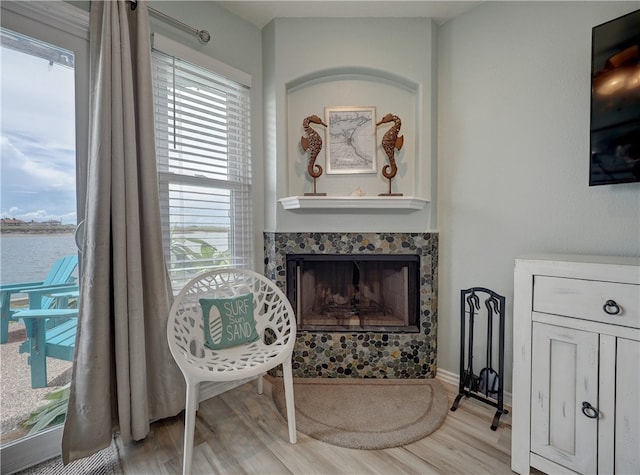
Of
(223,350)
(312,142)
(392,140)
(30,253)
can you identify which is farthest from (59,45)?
(392,140)

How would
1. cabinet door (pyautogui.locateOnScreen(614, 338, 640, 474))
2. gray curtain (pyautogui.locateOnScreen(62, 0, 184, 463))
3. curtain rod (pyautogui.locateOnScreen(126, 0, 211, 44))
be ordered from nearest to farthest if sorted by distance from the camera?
cabinet door (pyautogui.locateOnScreen(614, 338, 640, 474))
gray curtain (pyautogui.locateOnScreen(62, 0, 184, 463))
curtain rod (pyautogui.locateOnScreen(126, 0, 211, 44))

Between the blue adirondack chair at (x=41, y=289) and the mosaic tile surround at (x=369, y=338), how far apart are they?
3.68 feet

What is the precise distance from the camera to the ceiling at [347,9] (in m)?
1.96

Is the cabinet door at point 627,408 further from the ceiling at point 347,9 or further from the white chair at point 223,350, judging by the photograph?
the ceiling at point 347,9

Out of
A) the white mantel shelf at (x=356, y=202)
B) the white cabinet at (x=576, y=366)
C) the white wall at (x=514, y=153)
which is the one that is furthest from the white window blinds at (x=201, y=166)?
the white cabinet at (x=576, y=366)

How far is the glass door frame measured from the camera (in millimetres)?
1353

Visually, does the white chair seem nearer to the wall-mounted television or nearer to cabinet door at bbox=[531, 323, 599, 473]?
cabinet door at bbox=[531, 323, 599, 473]

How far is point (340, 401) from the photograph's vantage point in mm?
1904

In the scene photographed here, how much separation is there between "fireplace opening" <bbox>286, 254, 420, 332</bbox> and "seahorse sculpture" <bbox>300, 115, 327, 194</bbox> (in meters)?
0.58

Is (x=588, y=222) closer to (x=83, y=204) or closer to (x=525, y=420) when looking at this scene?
(x=525, y=420)

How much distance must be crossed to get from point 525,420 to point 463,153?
1.53 meters

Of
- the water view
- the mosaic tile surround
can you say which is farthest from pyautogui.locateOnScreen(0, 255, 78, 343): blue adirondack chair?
the mosaic tile surround

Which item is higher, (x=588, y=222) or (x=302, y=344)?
(x=588, y=222)

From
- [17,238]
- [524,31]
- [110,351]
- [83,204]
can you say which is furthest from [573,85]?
[17,238]
